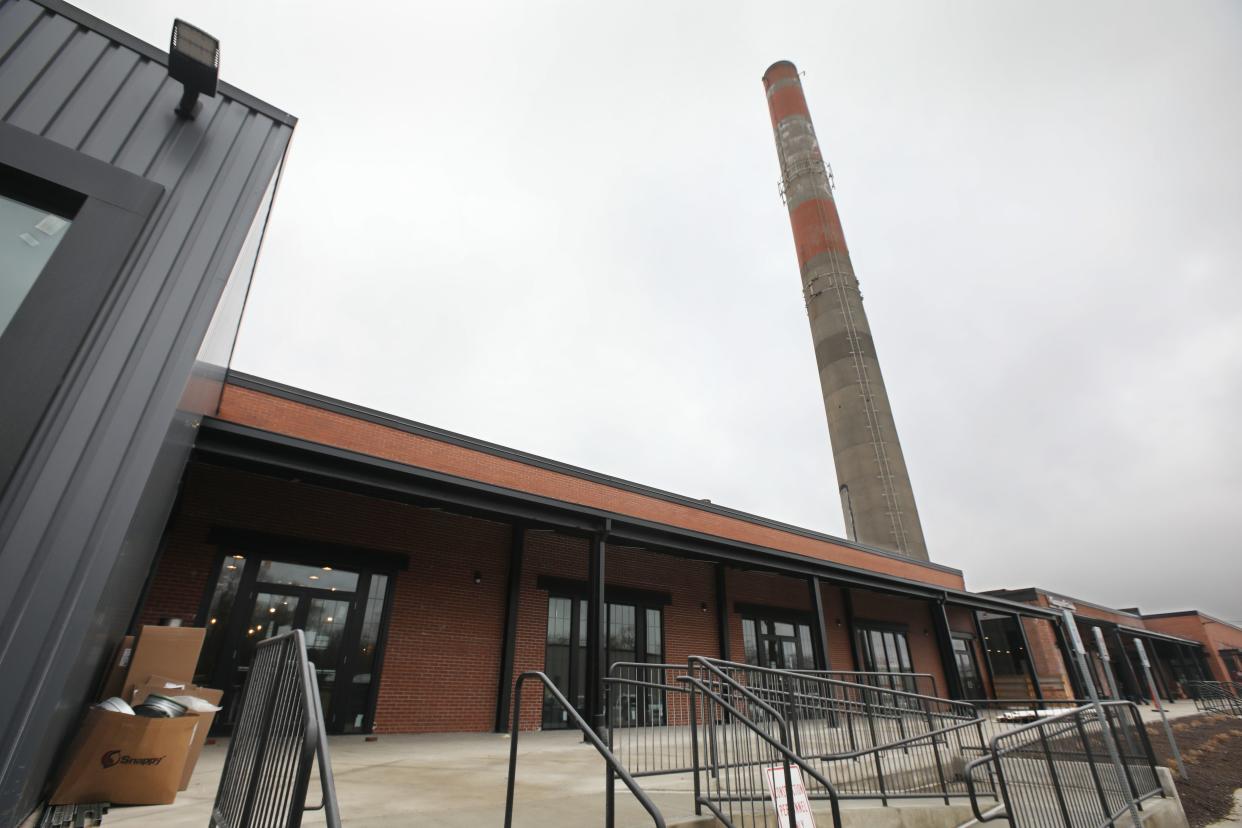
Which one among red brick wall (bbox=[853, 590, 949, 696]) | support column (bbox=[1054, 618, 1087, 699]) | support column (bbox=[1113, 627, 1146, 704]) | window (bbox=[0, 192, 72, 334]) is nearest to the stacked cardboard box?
window (bbox=[0, 192, 72, 334])

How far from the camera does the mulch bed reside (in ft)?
31.5

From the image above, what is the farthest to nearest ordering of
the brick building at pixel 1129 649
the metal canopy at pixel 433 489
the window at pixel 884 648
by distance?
the brick building at pixel 1129 649 → the window at pixel 884 648 → the metal canopy at pixel 433 489

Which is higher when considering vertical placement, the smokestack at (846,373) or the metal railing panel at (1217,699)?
the smokestack at (846,373)

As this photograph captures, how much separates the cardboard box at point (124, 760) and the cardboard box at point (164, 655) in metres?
1.09

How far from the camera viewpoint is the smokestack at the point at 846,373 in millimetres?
29578

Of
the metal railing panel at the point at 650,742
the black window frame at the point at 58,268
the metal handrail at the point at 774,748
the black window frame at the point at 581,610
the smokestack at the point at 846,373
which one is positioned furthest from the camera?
the smokestack at the point at 846,373

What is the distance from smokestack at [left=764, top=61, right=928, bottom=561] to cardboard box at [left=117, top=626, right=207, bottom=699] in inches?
1154

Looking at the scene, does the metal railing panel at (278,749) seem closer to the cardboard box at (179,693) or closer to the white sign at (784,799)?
the cardboard box at (179,693)

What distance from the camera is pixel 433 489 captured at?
9.52 meters

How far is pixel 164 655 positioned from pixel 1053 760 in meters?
9.12

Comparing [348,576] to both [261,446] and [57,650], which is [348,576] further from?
[57,650]

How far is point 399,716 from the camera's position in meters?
9.95

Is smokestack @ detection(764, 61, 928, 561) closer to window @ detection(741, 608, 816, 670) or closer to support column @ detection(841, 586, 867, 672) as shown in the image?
support column @ detection(841, 586, 867, 672)

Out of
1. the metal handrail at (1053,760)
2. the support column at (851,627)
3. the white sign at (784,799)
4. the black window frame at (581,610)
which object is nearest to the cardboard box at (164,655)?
the white sign at (784,799)
